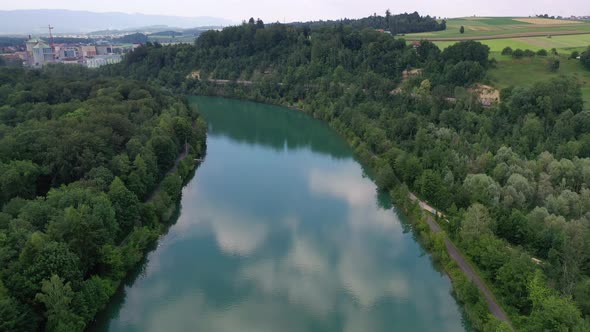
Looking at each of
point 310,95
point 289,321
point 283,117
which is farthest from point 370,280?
point 310,95

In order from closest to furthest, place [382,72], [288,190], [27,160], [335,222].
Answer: [27,160], [335,222], [288,190], [382,72]

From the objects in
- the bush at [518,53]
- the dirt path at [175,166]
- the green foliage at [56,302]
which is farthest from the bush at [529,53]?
the green foliage at [56,302]

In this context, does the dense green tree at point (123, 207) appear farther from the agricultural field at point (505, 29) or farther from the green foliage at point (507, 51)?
the agricultural field at point (505, 29)

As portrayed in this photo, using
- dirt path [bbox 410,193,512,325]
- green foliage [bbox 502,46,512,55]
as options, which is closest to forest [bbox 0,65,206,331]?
dirt path [bbox 410,193,512,325]

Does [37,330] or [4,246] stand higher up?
[4,246]

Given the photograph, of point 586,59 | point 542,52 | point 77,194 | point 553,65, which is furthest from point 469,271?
point 542,52

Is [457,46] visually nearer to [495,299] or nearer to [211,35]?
[495,299]
